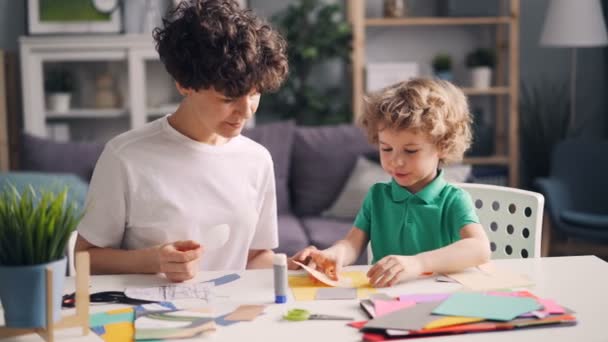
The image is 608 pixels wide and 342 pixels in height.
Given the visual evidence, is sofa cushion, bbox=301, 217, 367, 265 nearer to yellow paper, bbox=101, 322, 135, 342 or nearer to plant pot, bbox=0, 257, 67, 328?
yellow paper, bbox=101, 322, 135, 342

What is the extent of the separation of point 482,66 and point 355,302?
3476 mm

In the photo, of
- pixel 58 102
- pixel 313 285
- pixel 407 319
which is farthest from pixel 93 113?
pixel 407 319

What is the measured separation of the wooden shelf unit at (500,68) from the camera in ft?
15.0

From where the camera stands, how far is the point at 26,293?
132cm

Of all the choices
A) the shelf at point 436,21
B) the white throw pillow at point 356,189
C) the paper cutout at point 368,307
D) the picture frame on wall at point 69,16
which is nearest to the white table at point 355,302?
the paper cutout at point 368,307

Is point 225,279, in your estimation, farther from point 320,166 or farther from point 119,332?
point 320,166

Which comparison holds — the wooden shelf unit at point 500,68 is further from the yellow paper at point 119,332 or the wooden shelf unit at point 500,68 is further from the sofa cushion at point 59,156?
the yellow paper at point 119,332

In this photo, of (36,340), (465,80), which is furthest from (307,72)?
(36,340)

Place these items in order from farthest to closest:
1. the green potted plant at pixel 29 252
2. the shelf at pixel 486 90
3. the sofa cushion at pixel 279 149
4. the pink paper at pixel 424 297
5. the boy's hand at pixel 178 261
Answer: the shelf at pixel 486 90
the sofa cushion at pixel 279 149
the boy's hand at pixel 178 261
the pink paper at pixel 424 297
the green potted plant at pixel 29 252

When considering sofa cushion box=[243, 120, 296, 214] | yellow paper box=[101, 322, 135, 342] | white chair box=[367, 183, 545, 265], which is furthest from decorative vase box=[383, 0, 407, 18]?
yellow paper box=[101, 322, 135, 342]

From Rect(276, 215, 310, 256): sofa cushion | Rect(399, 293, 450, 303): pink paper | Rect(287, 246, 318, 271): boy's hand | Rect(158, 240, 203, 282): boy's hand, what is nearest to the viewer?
Rect(399, 293, 450, 303): pink paper

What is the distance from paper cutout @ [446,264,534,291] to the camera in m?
1.61

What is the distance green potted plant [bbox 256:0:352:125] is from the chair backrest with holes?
2.48m

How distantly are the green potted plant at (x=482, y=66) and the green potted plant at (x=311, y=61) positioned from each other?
73 cm
